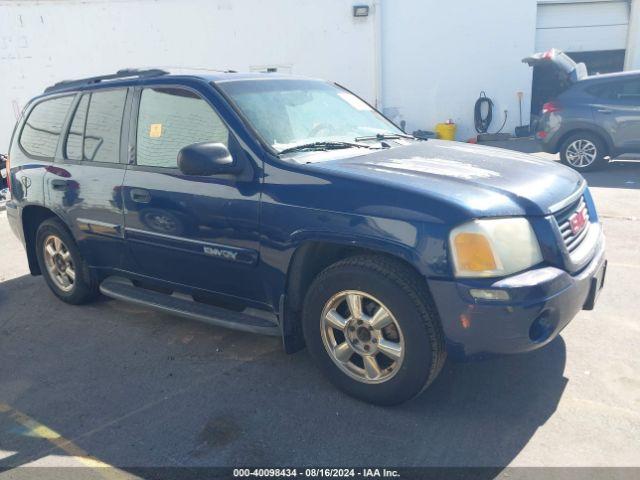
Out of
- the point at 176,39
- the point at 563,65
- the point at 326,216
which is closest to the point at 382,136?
the point at 326,216

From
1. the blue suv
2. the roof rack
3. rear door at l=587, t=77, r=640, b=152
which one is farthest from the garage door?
the roof rack

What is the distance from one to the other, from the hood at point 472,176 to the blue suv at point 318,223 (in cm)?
1

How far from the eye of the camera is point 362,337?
3031 millimetres

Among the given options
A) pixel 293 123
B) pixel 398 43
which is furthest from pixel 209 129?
pixel 398 43

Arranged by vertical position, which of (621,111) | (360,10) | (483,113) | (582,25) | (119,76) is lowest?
(483,113)

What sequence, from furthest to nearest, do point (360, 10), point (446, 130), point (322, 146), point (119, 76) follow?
point (446, 130) < point (360, 10) < point (119, 76) < point (322, 146)

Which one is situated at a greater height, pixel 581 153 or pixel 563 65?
pixel 563 65

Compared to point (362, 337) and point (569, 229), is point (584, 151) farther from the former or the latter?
point (362, 337)

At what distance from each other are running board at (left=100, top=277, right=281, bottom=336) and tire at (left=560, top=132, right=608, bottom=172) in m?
8.22

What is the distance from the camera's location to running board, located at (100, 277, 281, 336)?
3.40 metres

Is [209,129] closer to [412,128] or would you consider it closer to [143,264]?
[143,264]

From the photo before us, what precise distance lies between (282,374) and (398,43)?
1368cm

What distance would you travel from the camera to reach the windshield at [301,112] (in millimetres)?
3475

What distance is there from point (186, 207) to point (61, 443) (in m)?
1.49
